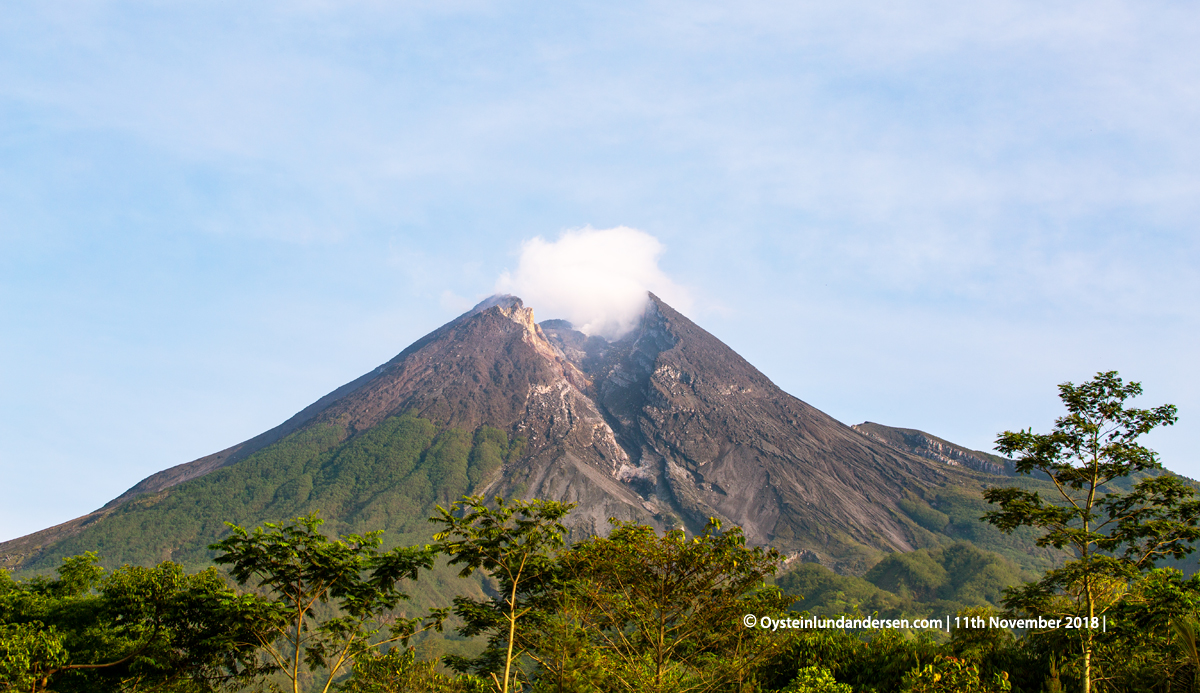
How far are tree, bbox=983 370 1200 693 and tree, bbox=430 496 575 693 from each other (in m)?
14.8

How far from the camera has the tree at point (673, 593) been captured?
80.1 ft

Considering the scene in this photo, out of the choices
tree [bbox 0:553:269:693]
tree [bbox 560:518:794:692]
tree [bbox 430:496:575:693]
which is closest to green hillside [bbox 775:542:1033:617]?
tree [bbox 430:496:575:693]

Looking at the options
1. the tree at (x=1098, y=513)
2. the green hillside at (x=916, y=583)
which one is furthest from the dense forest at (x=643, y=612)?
the green hillside at (x=916, y=583)

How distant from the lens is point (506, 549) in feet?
91.8

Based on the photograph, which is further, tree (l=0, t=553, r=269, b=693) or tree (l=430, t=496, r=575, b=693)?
tree (l=0, t=553, r=269, b=693)

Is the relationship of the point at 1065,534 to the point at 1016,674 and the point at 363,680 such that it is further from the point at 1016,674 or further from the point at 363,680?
the point at 363,680

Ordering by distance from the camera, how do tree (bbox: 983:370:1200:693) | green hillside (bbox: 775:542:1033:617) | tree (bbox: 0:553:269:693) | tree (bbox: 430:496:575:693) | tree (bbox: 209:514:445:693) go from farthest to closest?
green hillside (bbox: 775:542:1033:617)
tree (bbox: 0:553:269:693)
tree (bbox: 209:514:445:693)
tree (bbox: 430:496:575:693)
tree (bbox: 983:370:1200:693)

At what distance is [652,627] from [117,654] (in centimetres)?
2050

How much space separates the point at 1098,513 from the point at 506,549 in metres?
18.8

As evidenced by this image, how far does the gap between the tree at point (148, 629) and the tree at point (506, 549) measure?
867 centimetres

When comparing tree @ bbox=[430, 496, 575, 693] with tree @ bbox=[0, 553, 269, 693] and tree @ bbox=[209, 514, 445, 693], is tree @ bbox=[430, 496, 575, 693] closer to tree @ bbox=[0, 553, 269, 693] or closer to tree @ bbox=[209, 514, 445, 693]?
tree @ bbox=[209, 514, 445, 693]

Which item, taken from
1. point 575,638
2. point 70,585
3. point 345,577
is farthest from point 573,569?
point 70,585

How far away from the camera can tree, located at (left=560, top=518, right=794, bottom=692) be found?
24406 mm

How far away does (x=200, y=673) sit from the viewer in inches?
1256
